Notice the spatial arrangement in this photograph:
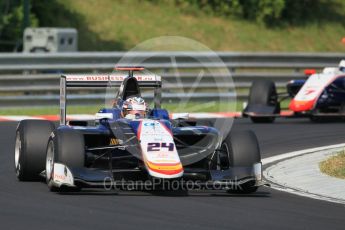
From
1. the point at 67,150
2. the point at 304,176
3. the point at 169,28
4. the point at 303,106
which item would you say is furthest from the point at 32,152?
the point at 169,28

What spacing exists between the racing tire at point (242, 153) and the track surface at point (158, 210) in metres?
0.14

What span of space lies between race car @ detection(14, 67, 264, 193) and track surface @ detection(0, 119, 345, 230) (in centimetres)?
18

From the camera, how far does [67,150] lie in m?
12.4

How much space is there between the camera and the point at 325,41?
43250 mm

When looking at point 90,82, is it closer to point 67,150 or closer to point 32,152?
point 32,152

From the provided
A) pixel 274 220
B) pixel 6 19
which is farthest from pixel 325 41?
pixel 274 220

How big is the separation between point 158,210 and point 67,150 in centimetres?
168

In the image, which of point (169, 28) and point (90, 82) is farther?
point (169, 28)

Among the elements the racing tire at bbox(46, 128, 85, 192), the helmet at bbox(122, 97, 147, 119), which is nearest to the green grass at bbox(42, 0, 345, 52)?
the helmet at bbox(122, 97, 147, 119)

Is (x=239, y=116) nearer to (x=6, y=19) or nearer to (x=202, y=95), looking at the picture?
(x=202, y=95)

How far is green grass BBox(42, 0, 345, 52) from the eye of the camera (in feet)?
129

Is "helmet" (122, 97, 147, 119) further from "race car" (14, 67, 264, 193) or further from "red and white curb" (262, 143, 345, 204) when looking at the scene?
"red and white curb" (262, 143, 345, 204)

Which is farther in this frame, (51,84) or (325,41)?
(325,41)

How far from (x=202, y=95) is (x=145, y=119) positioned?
13386 millimetres
